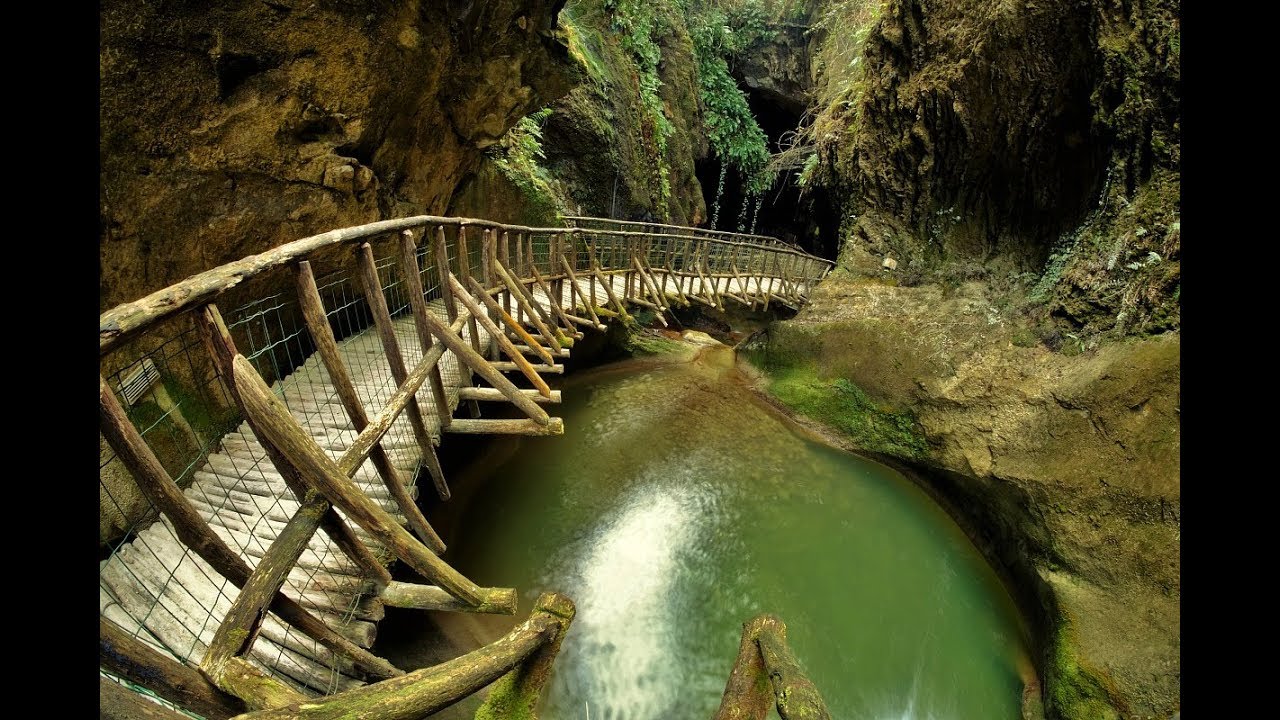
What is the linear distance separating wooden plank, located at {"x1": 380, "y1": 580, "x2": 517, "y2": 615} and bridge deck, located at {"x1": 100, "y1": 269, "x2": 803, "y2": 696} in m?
0.29

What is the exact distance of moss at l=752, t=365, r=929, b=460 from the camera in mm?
7410

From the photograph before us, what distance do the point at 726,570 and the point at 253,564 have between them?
4235 millimetres

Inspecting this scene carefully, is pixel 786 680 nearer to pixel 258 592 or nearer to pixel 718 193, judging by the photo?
pixel 258 592

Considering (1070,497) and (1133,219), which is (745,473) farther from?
(1133,219)

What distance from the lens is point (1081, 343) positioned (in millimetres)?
5883

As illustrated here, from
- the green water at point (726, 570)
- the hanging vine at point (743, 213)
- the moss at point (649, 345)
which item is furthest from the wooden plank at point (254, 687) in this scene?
the hanging vine at point (743, 213)

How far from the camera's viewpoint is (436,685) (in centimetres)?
154

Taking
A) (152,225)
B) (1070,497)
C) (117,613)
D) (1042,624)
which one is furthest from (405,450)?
(1070,497)

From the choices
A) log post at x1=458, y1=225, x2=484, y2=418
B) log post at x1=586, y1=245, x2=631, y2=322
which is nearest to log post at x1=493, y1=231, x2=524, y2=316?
log post at x1=458, y1=225, x2=484, y2=418

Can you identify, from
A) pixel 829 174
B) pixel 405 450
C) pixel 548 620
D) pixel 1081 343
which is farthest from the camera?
pixel 829 174

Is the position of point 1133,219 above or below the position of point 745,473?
above

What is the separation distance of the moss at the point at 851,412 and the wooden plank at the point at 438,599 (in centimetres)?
691

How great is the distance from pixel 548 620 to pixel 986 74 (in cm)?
935

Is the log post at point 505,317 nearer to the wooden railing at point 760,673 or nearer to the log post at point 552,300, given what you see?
the log post at point 552,300
